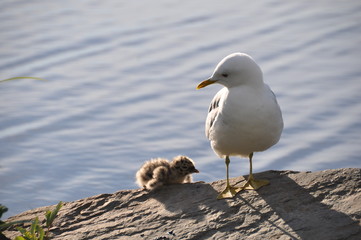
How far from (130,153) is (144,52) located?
7.09 ft

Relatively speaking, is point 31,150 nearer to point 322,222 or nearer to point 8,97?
point 8,97

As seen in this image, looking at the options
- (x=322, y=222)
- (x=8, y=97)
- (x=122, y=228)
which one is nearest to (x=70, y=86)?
(x=8, y=97)

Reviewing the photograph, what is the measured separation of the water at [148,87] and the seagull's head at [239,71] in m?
2.09

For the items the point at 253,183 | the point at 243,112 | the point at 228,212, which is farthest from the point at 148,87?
the point at 228,212

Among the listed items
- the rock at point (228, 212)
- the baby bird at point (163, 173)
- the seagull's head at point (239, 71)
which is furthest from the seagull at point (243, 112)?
the baby bird at point (163, 173)

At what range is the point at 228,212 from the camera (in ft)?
17.7

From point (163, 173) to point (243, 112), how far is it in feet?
3.27

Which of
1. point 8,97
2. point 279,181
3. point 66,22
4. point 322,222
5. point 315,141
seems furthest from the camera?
point 66,22

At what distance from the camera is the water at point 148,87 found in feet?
25.4

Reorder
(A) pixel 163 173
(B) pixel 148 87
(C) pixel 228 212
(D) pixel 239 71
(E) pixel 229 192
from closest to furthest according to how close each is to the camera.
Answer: (C) pixel 228 212, (D) pixel 239 71, (E) pixel 229 192, (A) pixel 163 173, (B) pixel 148 87

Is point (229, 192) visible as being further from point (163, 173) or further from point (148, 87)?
point (148, 87)

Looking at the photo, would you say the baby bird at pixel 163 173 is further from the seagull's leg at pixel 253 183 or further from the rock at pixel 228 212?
the seagull's leg at pixel 253 183

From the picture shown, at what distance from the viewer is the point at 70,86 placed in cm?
921

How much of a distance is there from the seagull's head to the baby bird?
38.5 inches
